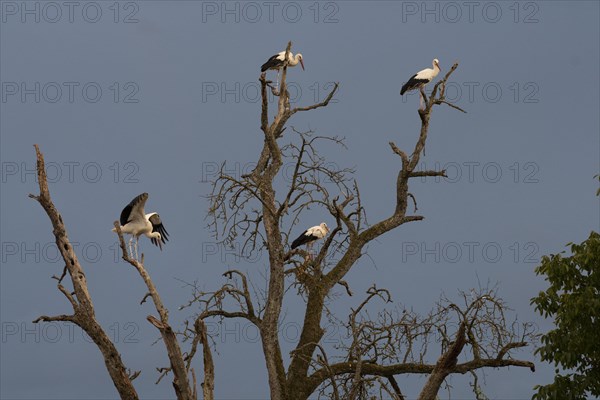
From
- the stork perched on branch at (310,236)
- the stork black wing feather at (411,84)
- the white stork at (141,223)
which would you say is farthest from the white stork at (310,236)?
the stork black wing feather at (411,84)

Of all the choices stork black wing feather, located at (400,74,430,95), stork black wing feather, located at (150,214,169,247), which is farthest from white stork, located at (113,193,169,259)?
stork black wing feather, located at (400,74,430,95)

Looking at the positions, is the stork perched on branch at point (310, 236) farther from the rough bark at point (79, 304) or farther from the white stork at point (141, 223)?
the rough bark at point (79, 304)

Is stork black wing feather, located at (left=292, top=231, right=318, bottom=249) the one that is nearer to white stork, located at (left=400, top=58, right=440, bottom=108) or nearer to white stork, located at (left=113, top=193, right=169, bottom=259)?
white stork, located at (left=113, top=193, right=169, bottom=259)

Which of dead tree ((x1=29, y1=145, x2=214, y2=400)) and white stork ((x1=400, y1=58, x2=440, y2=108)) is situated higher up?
white stork ((x1=400, y1=58, x2=440, y2=108))

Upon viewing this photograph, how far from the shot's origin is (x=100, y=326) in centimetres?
1510

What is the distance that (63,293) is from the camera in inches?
595

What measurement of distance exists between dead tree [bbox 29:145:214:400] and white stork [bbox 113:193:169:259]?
5.06ft

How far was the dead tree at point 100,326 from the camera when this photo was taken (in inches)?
570

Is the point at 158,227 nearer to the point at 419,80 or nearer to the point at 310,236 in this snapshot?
the point at 310,236

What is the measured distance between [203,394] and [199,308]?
241 centimetres

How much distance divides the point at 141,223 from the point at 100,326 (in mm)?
2766

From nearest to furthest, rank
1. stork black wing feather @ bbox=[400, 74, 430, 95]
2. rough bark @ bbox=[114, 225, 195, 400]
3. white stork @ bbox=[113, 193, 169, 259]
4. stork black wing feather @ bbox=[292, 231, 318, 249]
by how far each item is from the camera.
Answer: rough bark @ bbox=[114, 225, 195, 400]
white stork @ bbox=[113, 193, 169, 259]
stork black wing feather @ bbox=[292, 231, 318, 249]
stork black wing feather @ bbox=[400, 74, 430, 95]

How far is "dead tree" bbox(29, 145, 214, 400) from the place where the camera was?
47.5 feet

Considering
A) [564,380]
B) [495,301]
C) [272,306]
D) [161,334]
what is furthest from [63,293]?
[564,380]
